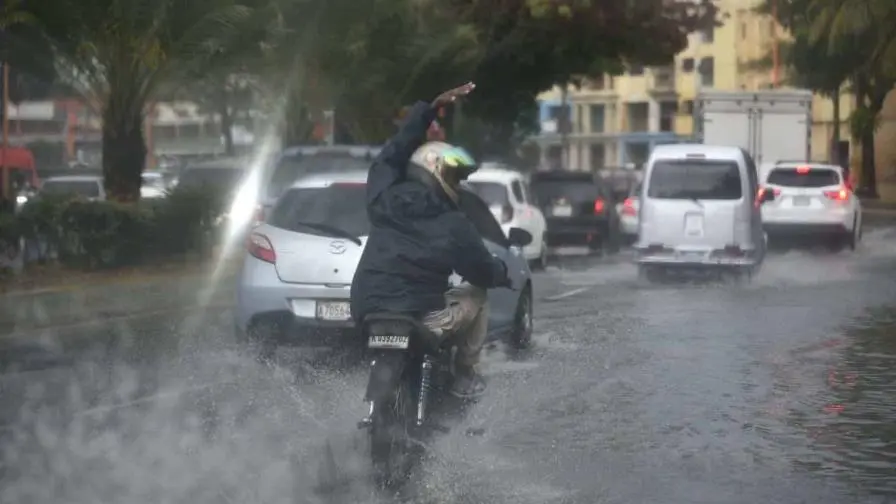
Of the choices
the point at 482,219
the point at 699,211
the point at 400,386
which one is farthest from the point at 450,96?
the point at 699,211

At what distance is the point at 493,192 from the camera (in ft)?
77.2

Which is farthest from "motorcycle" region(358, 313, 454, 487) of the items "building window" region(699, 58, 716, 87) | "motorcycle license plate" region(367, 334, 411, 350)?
"building window" region(699, 58, 716, 87)

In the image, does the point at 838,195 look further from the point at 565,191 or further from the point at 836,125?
the point at 836,125

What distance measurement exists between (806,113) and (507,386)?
75.4ft

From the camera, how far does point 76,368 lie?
13195 millimetres

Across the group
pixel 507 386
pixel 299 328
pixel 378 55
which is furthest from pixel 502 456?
pixel 378 55

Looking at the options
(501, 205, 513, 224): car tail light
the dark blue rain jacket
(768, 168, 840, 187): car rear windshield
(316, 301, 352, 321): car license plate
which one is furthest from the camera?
(768, 168, 840, 187): car rear windshield

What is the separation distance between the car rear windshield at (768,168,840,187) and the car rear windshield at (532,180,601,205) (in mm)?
3054

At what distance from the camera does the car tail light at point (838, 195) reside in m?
29.3

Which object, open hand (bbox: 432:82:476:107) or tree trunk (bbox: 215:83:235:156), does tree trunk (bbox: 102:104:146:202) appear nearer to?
open hand (bbox: 432:82:476:107)

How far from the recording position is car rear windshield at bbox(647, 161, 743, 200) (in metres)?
21.7

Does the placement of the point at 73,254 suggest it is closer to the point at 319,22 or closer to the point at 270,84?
the point at 319,22

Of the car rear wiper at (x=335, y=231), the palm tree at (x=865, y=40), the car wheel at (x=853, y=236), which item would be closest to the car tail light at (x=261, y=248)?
the car rear wiper at (x=335, y=231)

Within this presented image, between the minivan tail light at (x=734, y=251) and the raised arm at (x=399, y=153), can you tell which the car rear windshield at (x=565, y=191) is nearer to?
the minivan tail light at (x=734, y=251)
